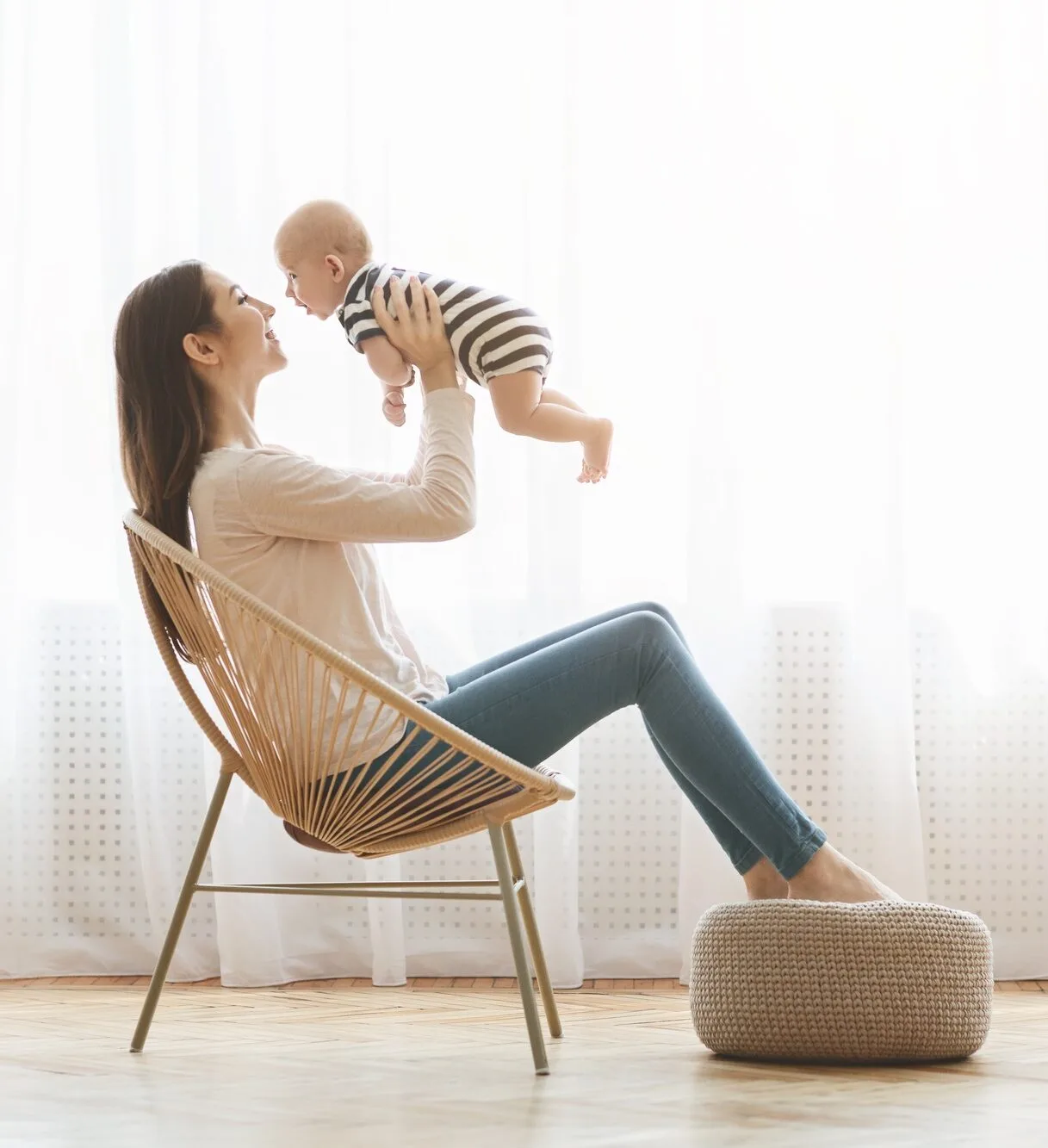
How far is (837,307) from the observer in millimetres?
2758

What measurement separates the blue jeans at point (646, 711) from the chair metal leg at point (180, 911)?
1.08ft

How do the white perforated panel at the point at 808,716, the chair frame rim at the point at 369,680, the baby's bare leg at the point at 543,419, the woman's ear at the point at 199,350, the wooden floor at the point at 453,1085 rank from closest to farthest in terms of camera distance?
the wooden floor at the point at 453,1085, the chair frame rim at the point at 369,680, the woman's ear at the point at 199,350, the baby's bare leg at the point at 543,419, the white perforated panel at the point at 808,716

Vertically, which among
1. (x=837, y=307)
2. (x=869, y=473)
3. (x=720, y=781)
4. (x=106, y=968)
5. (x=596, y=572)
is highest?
(x=837, y=307)

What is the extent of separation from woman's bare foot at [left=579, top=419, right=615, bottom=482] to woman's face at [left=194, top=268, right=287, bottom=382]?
46 cm

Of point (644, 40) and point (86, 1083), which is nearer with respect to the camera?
point (86, 1083)

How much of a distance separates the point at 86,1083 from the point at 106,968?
1170 millimetres

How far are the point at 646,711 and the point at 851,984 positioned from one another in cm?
41

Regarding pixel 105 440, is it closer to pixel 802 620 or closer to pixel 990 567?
pixel 802 620

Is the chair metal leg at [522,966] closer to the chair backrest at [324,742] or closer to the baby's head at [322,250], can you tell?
the chair backrest at [324,742]

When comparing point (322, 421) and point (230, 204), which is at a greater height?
point (230, 204)

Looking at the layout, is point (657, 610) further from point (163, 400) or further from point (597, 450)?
point (163, 400)

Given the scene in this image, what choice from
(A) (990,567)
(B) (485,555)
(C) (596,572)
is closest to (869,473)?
(A) (990,567)

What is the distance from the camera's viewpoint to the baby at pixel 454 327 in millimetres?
1898

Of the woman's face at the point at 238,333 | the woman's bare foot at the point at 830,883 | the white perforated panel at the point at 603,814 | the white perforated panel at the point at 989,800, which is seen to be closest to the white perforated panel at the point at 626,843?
the white perforated panel at the point at 603,814
